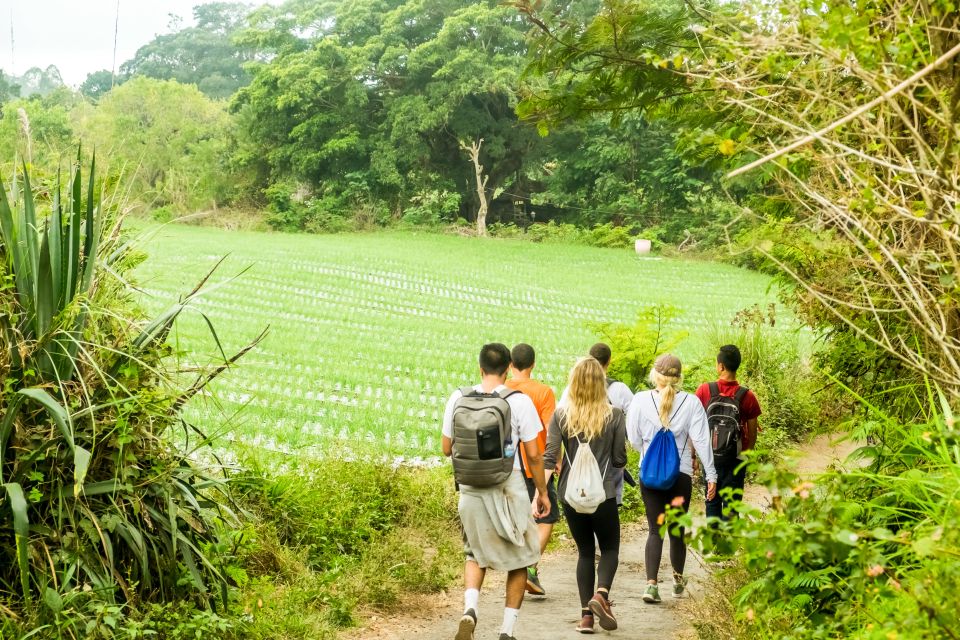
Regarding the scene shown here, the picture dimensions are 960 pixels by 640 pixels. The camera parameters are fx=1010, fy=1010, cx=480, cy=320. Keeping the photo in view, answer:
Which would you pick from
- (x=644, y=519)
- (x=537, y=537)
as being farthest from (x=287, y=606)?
(x=644, y=519)

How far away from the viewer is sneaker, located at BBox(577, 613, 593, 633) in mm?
6414

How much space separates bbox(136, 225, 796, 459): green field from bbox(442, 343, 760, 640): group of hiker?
141 centimetres

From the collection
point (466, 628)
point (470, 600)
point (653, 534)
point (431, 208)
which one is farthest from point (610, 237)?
point (466, 628)

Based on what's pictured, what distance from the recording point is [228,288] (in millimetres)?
27609

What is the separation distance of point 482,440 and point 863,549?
9.38ft

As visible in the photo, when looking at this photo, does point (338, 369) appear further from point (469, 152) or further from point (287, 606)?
point (469, 152)

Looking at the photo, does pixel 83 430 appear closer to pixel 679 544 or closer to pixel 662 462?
pixel 662 462

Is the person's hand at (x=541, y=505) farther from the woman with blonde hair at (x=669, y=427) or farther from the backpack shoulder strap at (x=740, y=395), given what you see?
the backpack shoulder strap at (x=740, y=395)

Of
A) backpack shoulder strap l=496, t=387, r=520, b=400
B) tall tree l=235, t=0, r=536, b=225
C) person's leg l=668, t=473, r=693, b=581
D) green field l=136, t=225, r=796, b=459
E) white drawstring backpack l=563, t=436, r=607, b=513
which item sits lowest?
green field l=136, t=225, r=796, b=459

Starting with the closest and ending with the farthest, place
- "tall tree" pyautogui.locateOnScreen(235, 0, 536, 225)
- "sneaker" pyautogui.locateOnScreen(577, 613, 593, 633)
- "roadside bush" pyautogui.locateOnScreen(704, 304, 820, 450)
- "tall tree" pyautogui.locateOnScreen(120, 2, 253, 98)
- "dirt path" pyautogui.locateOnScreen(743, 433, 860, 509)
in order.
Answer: "sneaker" pyautogui.locateOnScreen(577, 613, 593, 633), "dirt path" pyautogui.locateOnScreen(743, 433, 860, 509), "roadside bush" pyautogui.locateOnScreen(704, 304, 820, 450), "tall tree" pyautogui.locateOnScreen(235, 0, 536, 225), "tall tree" pyautogui.locateOnScreen(120, 2, 253, 98)

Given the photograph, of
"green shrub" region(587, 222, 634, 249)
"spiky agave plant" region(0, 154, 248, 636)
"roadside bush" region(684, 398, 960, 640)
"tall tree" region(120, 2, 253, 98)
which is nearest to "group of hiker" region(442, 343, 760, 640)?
"roadside bush" region(684, 398, 960, 640)

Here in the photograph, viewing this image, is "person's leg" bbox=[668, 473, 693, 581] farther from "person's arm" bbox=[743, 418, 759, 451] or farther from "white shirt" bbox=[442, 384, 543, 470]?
"white shirt" bbox=[442, 384, 543, 470]

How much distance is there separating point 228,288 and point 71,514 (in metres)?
23.3

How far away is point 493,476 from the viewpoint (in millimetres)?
5734
